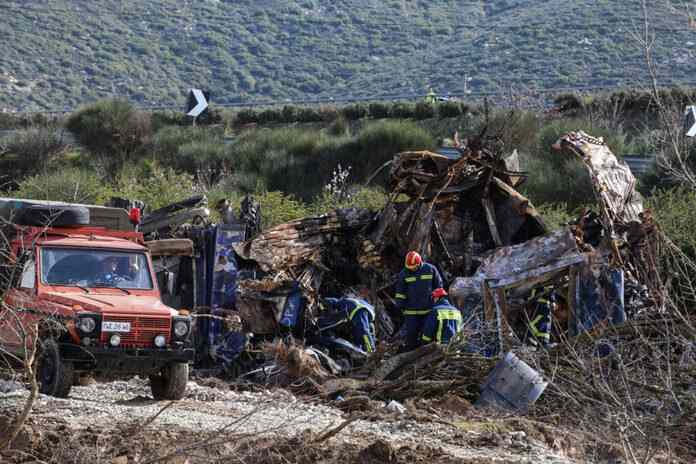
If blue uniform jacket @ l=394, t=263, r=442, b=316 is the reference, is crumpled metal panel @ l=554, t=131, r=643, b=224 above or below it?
above

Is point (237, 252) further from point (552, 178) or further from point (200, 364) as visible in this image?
point (552, 178)

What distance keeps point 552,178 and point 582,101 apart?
37.3ft

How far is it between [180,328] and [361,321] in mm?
3647

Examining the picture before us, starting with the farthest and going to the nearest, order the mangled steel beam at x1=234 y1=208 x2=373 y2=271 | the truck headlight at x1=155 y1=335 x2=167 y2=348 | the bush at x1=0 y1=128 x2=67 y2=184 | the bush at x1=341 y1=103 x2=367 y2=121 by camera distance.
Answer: the bush at x1=341 y1=103 x2=367 y2=121 < the bush at x1=0 y1=128 x2=67 y2=184 < the mangled steel beam at x1=234 y1=208 x2=373 y2=271 < the truck headlight at x1=155 y1=335 x2=167 y2=348

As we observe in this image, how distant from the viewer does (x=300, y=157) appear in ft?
113

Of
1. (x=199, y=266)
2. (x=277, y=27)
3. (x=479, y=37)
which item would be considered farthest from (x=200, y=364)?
(x=277, y=27)

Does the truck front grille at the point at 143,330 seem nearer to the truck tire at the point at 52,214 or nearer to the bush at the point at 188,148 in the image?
the truck tire at the point at 52,214

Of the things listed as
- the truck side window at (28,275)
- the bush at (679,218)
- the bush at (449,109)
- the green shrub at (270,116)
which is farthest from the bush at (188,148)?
the truck side window at (28,275)

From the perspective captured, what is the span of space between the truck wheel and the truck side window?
91 cm

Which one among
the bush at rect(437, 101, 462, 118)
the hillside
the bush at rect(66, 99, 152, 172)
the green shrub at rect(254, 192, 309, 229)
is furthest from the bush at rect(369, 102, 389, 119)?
the green shrub at rect(254, 192, 309, 229)

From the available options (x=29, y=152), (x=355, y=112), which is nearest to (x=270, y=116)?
→ (x=355, y=112)

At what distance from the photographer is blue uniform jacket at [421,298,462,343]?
13680 mm

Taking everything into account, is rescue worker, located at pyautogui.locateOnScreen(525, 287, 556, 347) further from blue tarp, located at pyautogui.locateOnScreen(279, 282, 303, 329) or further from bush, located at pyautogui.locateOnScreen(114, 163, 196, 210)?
bush, located at pyautogui.locateOnScreen(114, 163, 196, 210)

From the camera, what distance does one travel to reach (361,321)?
15.2 meters
